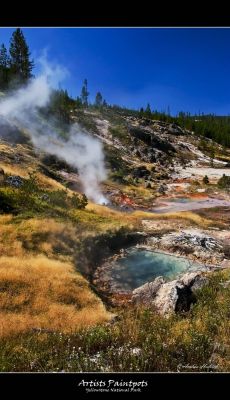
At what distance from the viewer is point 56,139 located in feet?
248

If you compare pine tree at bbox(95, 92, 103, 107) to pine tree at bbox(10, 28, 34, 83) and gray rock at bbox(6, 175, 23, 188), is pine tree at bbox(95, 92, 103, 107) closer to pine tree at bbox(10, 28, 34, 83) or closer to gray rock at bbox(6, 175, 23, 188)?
pine tree at bbox(10, 28, 34, 83)

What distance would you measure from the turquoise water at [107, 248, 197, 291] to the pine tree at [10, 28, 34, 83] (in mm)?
78890

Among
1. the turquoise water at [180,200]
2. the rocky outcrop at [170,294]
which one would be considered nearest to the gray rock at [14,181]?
the rocky outcrop at [170,294]

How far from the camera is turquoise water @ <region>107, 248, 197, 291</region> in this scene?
22.2 m

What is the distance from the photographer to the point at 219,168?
109 meters

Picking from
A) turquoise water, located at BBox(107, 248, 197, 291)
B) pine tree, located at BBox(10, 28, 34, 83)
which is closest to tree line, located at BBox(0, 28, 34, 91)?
pine tree, located at BBox(10, 28, 34, 83)

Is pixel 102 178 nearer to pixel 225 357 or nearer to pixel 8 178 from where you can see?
pixel 8 178

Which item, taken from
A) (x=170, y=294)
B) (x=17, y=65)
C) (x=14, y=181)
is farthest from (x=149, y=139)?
(x=170, y=294)

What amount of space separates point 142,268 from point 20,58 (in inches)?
3590

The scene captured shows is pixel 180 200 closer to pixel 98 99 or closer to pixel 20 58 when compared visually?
pixel 20 58

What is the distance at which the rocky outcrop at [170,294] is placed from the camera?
15.3 meters

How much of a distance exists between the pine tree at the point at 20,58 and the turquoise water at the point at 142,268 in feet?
259

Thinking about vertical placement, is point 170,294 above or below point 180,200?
below
